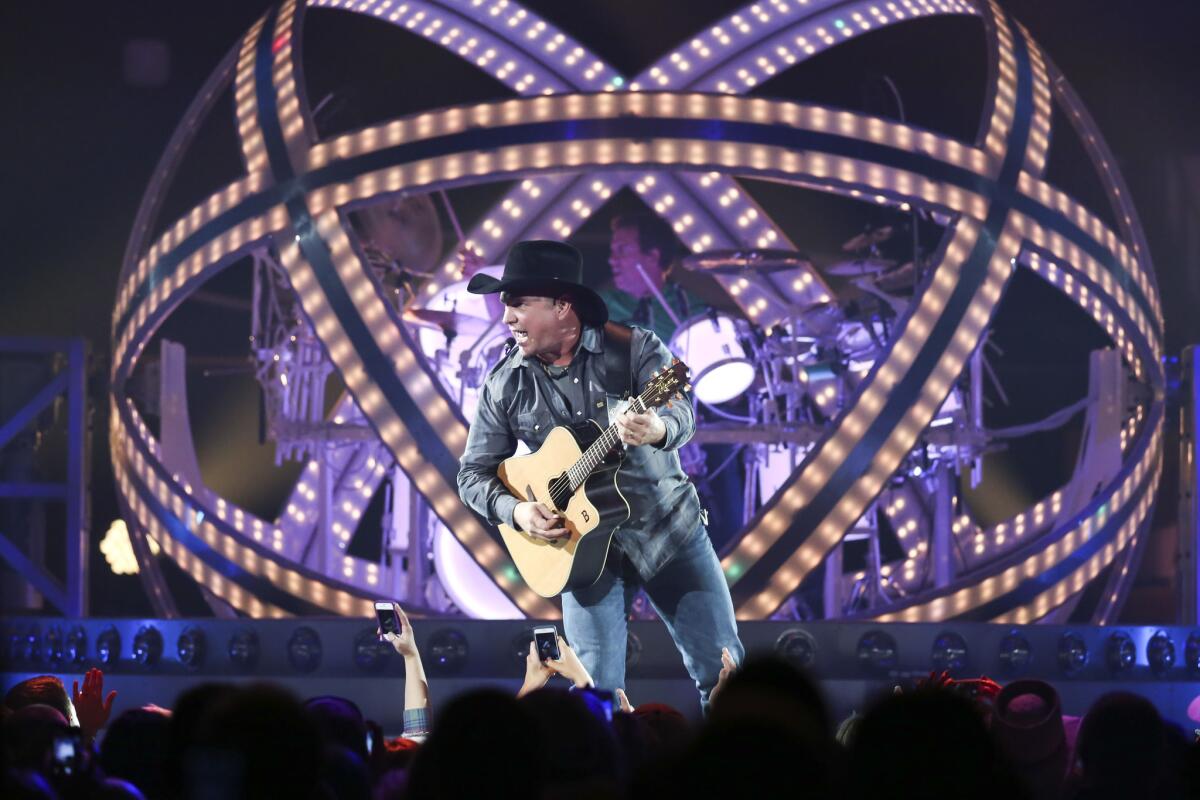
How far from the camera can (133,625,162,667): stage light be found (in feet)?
23.4

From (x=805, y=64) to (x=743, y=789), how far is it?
31.9ft

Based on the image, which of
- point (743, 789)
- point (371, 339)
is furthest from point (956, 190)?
point (743, 789)

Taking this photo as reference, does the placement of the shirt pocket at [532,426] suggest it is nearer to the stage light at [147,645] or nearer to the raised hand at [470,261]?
the stage light at [147,645]

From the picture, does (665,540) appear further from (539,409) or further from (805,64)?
(805,64)

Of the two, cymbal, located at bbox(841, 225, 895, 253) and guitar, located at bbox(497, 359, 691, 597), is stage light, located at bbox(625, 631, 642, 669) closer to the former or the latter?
guitar, located at bbox(497, 359, 691, 597)

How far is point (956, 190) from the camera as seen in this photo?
→ 7848mm

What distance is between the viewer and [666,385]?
177 inches

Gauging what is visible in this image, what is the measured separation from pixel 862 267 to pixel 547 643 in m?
4.50

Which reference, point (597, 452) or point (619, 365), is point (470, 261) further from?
point (597, 452)

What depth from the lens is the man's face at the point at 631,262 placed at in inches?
355

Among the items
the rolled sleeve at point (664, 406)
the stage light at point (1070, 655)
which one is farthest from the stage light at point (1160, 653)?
the rolled sleeve at point (664, 406)

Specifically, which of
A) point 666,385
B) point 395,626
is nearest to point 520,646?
point 395,626

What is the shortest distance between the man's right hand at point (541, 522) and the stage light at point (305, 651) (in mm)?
2426

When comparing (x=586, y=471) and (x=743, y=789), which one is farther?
(x=586, y=471)
